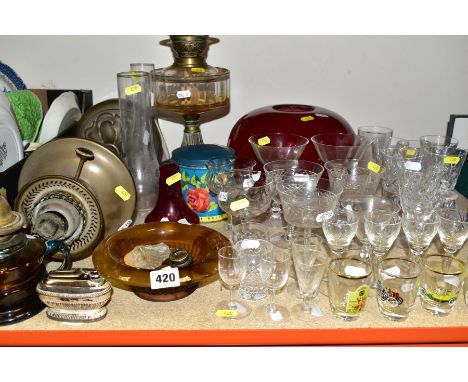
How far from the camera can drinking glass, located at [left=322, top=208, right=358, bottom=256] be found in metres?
1.14

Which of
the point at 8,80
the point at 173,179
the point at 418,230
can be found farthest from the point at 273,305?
the point at 8,80

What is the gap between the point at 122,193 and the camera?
50.6 inches

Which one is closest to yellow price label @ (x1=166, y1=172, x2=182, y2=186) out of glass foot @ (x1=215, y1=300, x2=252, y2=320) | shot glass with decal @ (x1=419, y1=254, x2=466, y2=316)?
glass foot @ (x1=215, y1=300, x2=252, y2=320)

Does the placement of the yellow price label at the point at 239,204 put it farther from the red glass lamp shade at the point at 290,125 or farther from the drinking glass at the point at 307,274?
the red glass lamp shade at the point at 290,125

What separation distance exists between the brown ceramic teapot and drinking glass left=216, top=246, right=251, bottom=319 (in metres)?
0.38

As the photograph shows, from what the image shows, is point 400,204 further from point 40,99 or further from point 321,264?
point 40,99

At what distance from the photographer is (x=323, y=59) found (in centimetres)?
183

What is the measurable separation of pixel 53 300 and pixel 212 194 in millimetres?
538

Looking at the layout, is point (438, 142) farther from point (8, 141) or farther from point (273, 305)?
point (8, 141)

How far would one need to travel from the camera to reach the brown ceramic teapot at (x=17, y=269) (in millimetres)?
1006

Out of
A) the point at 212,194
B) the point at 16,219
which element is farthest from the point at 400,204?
the point at 16,219

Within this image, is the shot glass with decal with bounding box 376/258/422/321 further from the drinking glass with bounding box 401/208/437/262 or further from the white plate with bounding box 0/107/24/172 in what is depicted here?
the white plate with bounding box 0/107/24/172

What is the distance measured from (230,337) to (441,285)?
0.45 meters

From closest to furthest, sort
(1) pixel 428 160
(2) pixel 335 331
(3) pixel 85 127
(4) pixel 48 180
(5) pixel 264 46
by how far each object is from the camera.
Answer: (2) pixel 335 331 → (4) pixel 48 180 → (1) pixel 428 160 → (3) pixel 85 127 → (5) pixel 264 46
